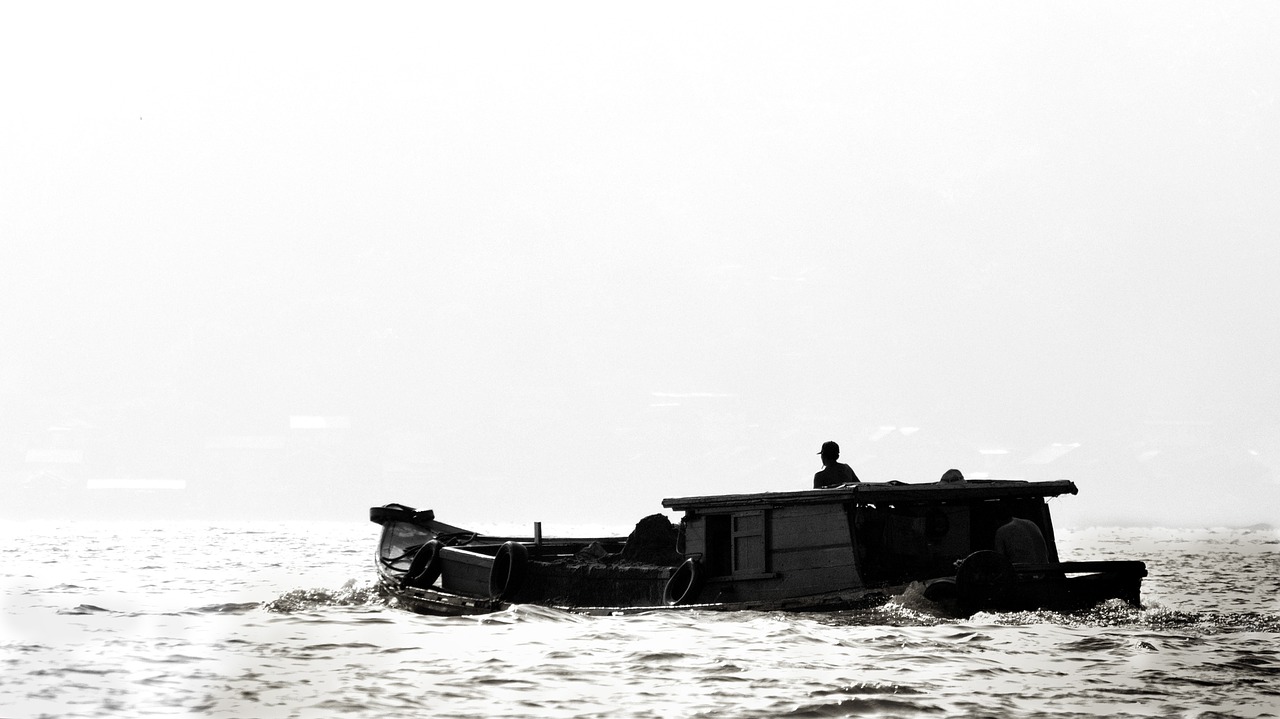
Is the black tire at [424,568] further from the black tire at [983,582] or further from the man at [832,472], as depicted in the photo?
the black tire at [983,582]

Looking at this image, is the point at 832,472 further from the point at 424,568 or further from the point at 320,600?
the point at 320,600

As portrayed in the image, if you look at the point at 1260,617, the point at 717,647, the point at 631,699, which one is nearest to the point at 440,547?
the point at 717,647

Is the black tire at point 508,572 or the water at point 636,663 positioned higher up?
the black tire at point 508,572

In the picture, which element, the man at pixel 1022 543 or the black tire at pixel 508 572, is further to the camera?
the black tire at pixel 508 572

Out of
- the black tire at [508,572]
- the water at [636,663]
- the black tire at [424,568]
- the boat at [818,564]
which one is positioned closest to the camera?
the water at [636,663]

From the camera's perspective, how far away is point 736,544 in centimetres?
1680

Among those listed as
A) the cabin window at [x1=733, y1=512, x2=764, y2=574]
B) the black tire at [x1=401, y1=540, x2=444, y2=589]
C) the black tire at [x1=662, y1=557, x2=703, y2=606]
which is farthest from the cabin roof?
the black tire at [x1=401, y1=540, x2=444, y2=589]

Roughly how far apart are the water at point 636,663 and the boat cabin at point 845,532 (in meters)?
0.78

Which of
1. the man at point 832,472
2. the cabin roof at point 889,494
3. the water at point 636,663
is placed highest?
the man at point 832,472

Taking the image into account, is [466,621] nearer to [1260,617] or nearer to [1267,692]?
[1267,692]

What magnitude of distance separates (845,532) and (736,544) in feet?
6.44

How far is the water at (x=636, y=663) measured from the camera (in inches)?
382

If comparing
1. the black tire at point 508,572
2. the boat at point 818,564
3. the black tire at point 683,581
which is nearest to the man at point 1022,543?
the boat at point 818,564

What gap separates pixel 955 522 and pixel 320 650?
9.41 m
